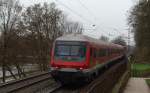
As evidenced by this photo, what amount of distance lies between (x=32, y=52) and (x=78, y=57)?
2700cm

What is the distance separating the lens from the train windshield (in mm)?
19375

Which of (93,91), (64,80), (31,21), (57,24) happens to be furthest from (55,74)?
(57,24)

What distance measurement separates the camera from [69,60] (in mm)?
19266

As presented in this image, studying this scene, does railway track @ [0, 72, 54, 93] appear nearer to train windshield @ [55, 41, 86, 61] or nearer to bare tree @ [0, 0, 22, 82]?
train windshield @ [55, 41, 86, 61]

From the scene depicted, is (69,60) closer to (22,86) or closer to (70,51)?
(70,51)

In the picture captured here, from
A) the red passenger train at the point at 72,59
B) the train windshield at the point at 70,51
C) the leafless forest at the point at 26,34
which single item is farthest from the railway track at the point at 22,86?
the leafless forest at the point at 26,34

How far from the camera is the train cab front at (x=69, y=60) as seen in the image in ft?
61.9

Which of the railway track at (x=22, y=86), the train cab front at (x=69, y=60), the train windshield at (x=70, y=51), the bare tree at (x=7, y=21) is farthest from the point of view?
the bare tree at (x=7, y=21)

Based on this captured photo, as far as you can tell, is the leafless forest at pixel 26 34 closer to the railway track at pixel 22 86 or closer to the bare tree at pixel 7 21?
the bare tree at pixel 7 21

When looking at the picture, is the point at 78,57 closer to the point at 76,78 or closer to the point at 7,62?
the point at 76,78

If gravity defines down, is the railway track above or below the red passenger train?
below

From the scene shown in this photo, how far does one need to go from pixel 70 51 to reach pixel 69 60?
567 millimetres

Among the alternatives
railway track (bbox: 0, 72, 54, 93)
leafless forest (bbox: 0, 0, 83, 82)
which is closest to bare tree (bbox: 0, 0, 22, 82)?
leafless forest (bbox: 0, 0, 83, 82)

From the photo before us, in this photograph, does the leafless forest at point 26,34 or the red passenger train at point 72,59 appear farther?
the leafless forest at point 26,34
